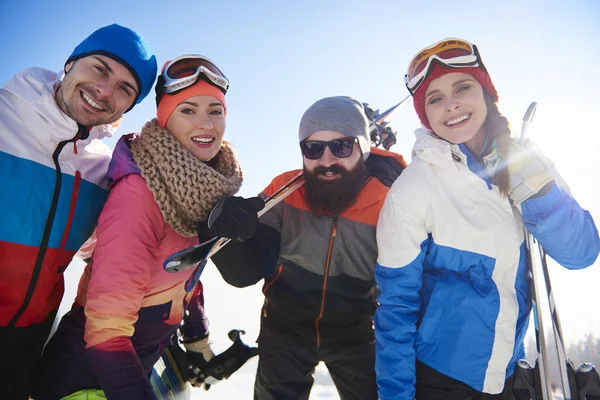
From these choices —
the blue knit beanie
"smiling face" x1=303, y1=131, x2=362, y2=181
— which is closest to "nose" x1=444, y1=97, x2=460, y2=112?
"smiling face" x1=303, y1=131, x2=362, y2=181

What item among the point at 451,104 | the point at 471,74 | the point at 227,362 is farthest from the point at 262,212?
the point at 471,74

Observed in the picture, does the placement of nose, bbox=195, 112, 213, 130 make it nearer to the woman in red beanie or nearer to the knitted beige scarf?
the knitted beige scarf

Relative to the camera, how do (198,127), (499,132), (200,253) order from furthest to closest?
(198,127), (499,132), (200,253)

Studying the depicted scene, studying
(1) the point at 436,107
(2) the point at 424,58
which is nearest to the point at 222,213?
(1) the point at 436,107

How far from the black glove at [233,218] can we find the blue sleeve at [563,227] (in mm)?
1558

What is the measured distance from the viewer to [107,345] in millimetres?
1938

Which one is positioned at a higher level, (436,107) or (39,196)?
(436,107)

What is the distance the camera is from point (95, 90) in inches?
96.9

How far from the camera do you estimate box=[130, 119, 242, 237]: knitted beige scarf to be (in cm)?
226

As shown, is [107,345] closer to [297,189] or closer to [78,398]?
[78,398]

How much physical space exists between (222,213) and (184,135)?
68 cm

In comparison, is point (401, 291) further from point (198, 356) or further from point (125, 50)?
point (125, 50)

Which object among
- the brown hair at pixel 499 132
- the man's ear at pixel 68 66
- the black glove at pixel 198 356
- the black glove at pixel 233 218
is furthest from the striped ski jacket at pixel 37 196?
the brown hair at pixel 499 132

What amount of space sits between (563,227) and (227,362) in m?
2.74
